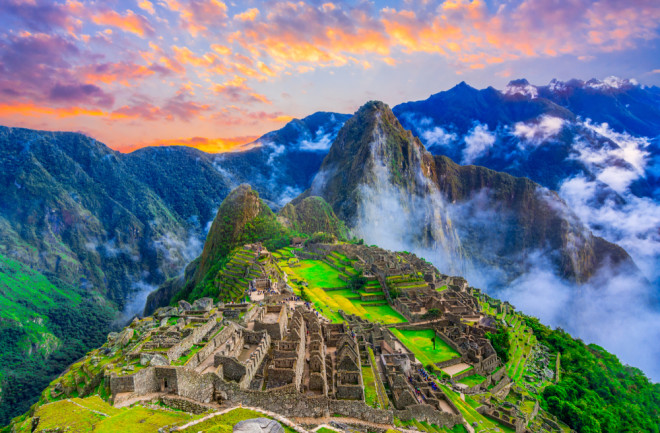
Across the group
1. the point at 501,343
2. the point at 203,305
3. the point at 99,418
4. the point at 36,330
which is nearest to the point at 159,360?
the point at 99,418

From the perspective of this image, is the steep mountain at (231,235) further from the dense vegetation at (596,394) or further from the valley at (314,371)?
the dense vegetation at (596,394)

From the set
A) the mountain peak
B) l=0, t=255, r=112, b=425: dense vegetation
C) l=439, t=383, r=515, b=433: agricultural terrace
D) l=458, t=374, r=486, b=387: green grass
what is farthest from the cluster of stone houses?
the mountain peak

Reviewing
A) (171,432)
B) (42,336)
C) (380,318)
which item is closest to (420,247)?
(380,318)

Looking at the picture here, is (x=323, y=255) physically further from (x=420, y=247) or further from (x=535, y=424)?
(x=420, y=247)

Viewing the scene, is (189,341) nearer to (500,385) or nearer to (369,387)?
(369,387)

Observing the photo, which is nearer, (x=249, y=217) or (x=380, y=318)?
(x=380, y=318)

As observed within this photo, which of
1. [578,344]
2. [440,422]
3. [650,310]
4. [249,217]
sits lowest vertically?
[650,310]

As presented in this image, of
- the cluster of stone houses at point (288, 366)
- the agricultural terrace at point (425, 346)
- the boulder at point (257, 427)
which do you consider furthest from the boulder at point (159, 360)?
the agricultural terrace at point (425, 346)
